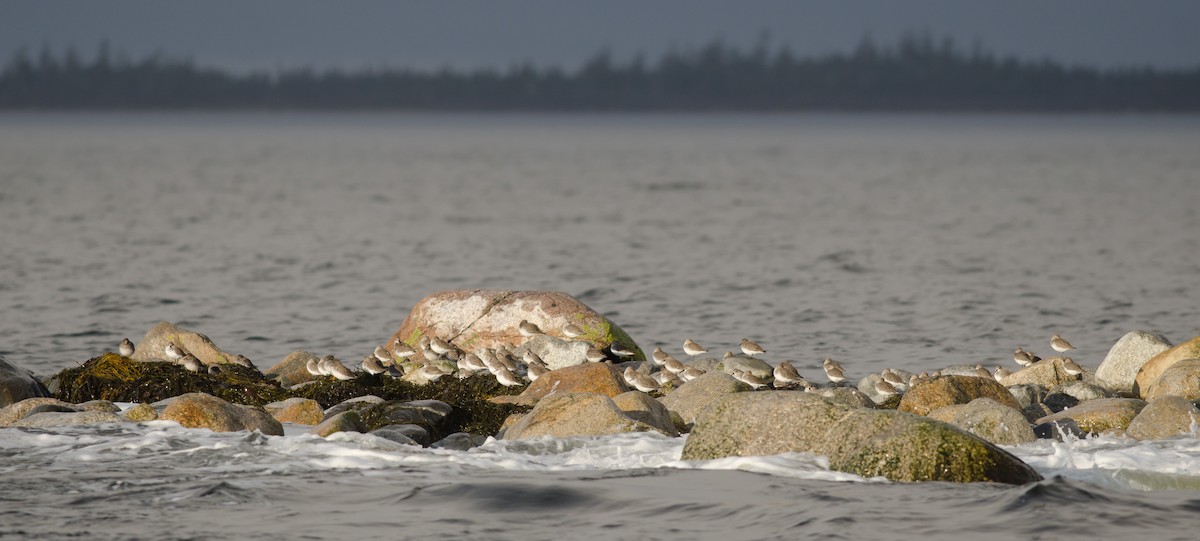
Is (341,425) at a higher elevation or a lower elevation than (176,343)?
higher

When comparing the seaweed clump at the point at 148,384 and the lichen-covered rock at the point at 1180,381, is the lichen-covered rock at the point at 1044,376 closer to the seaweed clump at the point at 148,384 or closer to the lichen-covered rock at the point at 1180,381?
the lichen-covered rock at the point at 1180,381

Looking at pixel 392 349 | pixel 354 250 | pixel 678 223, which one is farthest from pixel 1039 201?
pixel 392 349

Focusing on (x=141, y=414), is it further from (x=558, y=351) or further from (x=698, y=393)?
(x=698, y=393)

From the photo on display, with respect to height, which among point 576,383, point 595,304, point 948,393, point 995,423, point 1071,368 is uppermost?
point 995,423

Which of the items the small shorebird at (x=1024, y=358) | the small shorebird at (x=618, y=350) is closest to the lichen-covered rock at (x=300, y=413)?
the small shorebird at (x=618, y=350)

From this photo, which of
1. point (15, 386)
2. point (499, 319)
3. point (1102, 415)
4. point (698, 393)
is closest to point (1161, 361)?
point (1102, 415)

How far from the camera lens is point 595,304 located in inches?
1051

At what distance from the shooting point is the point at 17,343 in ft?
70.3

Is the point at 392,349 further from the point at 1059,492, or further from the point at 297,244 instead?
the point at 297,244

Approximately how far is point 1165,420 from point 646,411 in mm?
4813

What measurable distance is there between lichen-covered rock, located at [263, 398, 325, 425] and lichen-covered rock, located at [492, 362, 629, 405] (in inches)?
80.8

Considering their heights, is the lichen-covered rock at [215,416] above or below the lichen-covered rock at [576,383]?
above

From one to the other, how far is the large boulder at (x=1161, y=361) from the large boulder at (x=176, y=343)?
10961mm

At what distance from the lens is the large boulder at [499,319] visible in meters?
18.6
